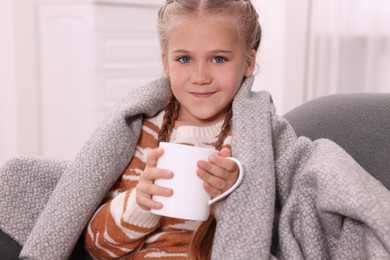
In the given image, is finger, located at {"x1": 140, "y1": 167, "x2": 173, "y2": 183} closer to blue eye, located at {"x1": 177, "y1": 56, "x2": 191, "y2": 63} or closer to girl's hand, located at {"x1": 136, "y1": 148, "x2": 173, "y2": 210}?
girl's hand, located at {"x1": 136, "y1": 148, "x2": 173, "y2": 210}

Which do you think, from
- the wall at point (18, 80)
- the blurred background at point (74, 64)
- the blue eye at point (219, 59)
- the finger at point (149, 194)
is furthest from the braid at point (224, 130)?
the wall at point (18, 80)

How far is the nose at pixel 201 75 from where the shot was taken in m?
0.90

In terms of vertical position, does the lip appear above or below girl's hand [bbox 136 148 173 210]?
above

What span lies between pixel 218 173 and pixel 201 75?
22 centimetres

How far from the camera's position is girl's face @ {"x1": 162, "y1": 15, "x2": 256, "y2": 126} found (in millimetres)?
902

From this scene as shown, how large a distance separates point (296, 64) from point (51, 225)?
138cm

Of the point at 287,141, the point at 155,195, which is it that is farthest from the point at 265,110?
the point at 155,195

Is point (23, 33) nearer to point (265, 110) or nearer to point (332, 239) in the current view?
point (265, 110)

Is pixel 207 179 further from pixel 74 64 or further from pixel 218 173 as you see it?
pixel 74 64

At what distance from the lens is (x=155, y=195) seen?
74 centimetres

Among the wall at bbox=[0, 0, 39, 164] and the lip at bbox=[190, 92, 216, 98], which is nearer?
the lip at bbox=[190, 92, 216, 98]

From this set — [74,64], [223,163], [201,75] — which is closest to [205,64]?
[201,75]

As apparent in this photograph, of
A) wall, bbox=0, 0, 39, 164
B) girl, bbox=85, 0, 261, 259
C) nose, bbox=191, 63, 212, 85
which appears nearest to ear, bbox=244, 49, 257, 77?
girl, bbox=85, 0, 261, 259

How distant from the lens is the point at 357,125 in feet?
3.37
